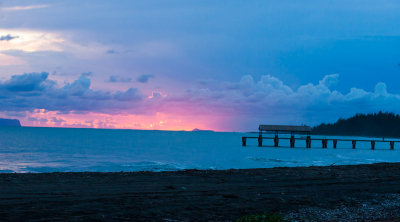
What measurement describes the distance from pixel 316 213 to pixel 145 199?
5.01 meters

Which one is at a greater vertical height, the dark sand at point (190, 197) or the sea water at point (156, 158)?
the dark sand at point (190, 197)

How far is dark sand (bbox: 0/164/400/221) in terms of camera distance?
9.85 m

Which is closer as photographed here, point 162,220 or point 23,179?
point 162,220

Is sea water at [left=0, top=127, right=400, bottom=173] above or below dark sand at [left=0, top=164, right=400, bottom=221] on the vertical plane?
below

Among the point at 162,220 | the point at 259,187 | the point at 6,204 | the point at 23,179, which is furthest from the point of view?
the point at 23,179

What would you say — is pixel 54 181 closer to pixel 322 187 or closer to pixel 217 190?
pixel 217 190

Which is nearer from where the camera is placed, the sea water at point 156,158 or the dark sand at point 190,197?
the dark sand at point 190,197

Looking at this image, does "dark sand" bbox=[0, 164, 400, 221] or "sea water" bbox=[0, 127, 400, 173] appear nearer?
"dark sand" bbox=[0, 164, 400, 221]

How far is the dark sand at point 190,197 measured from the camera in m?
9.85

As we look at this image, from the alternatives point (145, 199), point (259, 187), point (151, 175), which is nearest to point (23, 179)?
point (151, 175)

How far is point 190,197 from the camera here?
39.9 feet

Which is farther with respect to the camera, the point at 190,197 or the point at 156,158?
the point at 156,158

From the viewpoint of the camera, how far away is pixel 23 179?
51.6 ft

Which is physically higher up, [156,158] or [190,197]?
[190,197]
